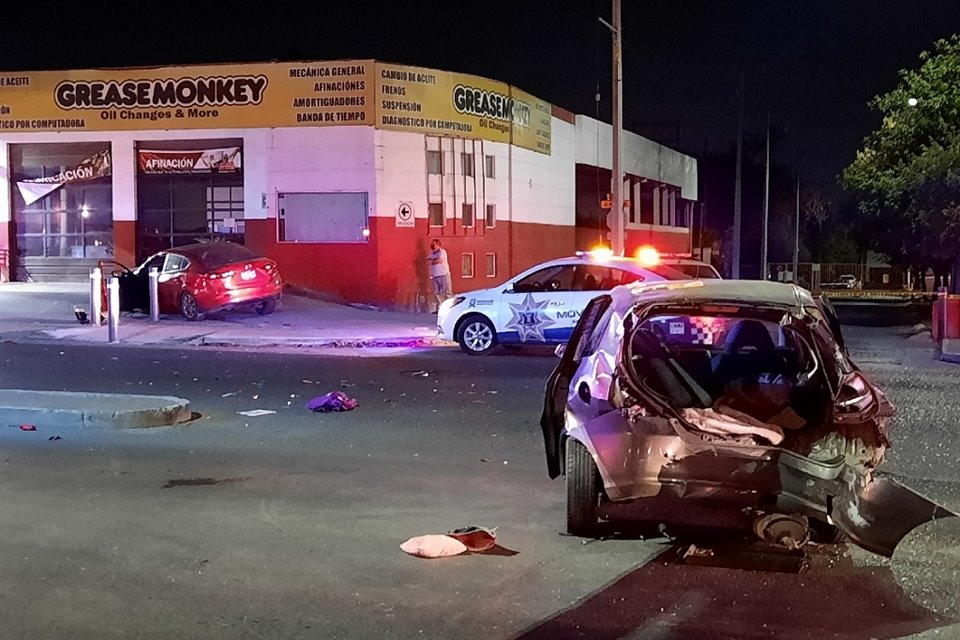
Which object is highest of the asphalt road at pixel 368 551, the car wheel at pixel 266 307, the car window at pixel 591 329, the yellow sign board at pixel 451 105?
the yellow sign board at pixel 451 105

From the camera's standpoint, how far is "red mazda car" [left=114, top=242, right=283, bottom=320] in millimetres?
22438

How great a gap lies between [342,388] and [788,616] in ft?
29.3

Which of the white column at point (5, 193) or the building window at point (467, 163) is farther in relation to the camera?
the white column at point (5, 193)

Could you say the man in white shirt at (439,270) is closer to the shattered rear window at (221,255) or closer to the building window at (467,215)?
the building window at (467,215)

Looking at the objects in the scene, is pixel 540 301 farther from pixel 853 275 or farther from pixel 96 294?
pixel 853 275

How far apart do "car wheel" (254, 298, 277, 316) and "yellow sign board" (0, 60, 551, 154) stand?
17.6 feet

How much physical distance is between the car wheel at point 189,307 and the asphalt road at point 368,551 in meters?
11.2

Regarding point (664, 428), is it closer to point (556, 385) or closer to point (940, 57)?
point (556, 385)

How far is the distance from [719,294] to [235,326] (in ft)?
54.2

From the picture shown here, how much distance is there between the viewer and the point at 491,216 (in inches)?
1211

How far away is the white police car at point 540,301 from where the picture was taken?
17.1 m

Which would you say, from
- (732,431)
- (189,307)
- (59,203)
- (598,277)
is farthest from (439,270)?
(732,431)

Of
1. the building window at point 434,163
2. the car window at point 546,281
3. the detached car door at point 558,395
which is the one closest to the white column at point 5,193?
the building window at point 434,163

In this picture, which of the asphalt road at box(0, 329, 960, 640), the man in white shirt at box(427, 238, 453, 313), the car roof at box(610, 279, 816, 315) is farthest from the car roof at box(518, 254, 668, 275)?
the car roof at box(610, 279, 816, 315)
